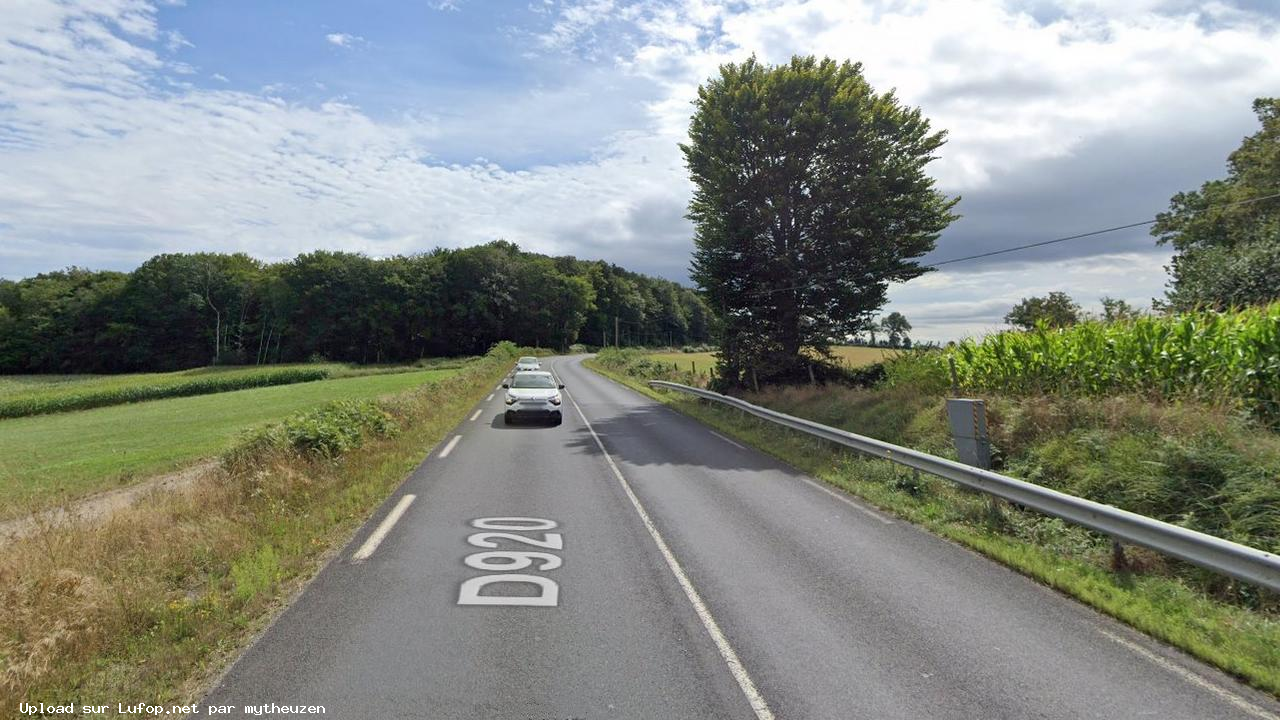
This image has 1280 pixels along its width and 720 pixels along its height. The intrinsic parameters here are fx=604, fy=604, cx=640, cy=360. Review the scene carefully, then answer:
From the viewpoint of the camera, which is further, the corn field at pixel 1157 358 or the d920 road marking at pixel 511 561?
the corn field at pixel 1157 358

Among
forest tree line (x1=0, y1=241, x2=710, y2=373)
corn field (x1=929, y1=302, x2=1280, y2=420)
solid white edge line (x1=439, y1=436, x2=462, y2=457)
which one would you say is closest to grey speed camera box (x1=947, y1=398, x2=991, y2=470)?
corn field (x1=929, y1=302, x2=1280, y2=420)

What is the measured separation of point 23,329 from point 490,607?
4468 inches

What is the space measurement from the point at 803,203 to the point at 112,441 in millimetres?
27992

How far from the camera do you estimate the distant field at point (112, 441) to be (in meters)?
15.0

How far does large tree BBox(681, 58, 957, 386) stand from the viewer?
21.6 m

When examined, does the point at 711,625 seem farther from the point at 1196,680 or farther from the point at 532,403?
the point at 532,403

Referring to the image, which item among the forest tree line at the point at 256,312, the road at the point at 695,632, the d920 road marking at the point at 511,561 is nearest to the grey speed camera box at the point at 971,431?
the road at the point at 695,632

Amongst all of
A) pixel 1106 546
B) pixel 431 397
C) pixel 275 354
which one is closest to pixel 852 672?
pixel 1106 546

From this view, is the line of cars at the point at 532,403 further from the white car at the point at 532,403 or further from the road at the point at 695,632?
the road at the point at 695,632

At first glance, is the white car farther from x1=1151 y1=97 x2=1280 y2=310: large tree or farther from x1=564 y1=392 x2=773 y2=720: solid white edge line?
x1=1151 y1=97 x2=1280 y2=310: large tree

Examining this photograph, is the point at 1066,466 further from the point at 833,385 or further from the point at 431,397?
the point at 431,397

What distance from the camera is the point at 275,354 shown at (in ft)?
302

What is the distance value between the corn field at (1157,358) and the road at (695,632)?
216 inches

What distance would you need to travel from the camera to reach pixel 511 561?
6426 millimetres
